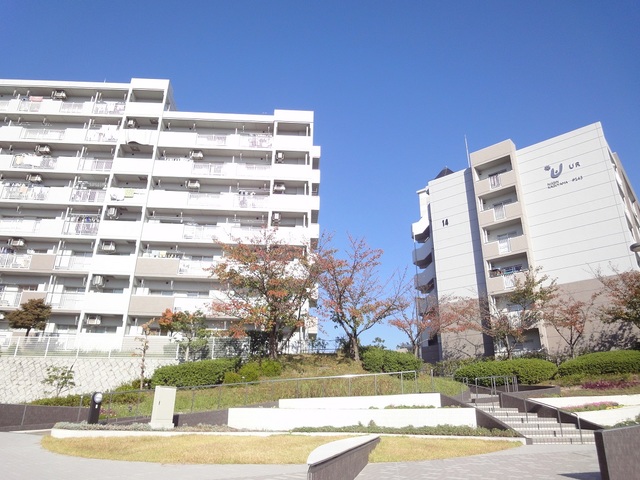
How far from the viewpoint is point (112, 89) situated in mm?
34938

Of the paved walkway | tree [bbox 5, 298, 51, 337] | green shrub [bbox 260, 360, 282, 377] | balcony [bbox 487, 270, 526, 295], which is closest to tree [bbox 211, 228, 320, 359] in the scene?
green shrub [bbox 260, 360, 282, 377]

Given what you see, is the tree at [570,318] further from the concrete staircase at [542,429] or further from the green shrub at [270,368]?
the green shrub at [270,368]

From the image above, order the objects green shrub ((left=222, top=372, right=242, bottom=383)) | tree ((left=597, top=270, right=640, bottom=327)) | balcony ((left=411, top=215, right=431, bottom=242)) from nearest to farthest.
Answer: green shrub ((left=222, top=372, right=242, bottom=383)) < tree ((left=597, top=270, right=640, bottom=327)) < balcony ((left=411, top=215, right=431, bottom=242))

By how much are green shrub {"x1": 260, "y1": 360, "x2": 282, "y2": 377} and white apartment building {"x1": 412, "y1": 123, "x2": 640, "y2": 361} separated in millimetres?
14296

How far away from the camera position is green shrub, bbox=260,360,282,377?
64.2 feet

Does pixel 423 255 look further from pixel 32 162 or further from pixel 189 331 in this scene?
pixel 32 162

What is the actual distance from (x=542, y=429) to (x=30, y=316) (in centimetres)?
2656

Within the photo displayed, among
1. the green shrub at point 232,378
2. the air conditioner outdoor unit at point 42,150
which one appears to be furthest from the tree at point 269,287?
the air conditioner outdoor unit at point 42,150

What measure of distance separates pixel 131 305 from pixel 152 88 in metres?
18.0

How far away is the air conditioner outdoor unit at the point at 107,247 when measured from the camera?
99.6 ft

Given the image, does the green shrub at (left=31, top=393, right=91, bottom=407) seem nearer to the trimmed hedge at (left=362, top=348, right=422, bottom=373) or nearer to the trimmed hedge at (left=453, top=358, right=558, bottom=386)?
the trimmed hedge at (left=362, top=348, right=422, bottom=373)

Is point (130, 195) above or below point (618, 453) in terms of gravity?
above

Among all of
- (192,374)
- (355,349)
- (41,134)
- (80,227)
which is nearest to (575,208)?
(355,349)

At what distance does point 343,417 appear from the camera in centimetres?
1391
